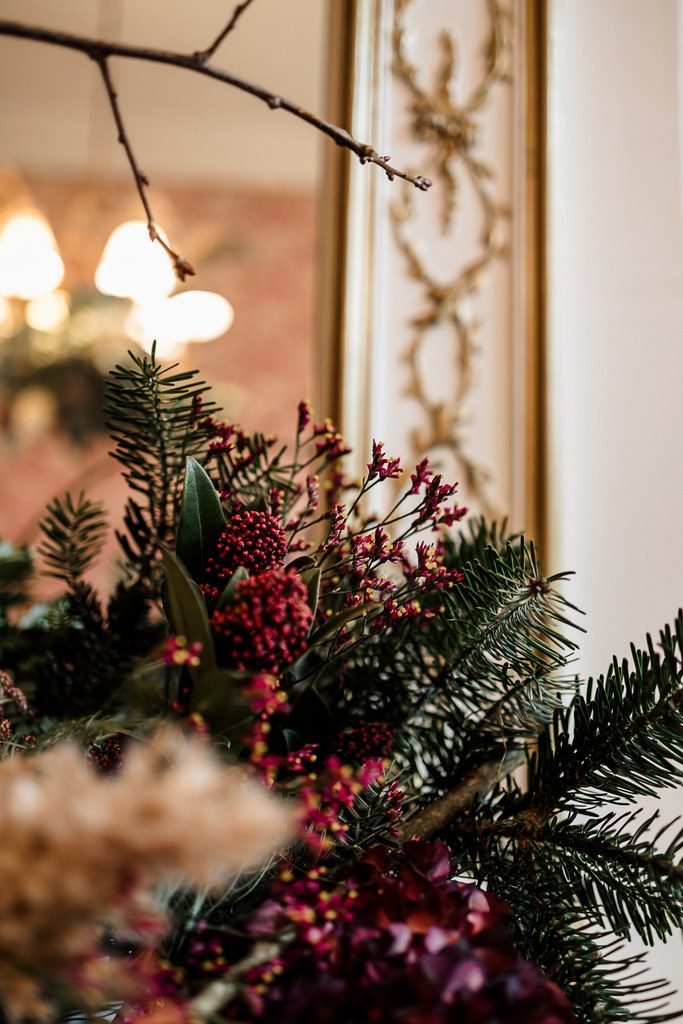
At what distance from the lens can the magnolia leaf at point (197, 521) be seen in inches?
11.6

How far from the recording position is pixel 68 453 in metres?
2.61

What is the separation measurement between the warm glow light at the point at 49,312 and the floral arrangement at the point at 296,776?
211 cm

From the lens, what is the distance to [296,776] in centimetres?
29

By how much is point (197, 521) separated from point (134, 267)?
1.83 m

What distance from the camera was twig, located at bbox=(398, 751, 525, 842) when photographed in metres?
0.32

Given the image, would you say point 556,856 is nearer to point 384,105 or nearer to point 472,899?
point 472,899

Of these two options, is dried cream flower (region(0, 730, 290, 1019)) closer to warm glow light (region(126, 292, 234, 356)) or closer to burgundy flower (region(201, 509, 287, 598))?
burgundy flower (region(201, 509, 287, 598))

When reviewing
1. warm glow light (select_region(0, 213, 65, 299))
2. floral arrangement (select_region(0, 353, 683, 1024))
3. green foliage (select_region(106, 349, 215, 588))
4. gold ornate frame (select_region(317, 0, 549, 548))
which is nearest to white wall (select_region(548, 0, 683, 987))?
gold ornate frame (select_region(317, 0, 549, 548))

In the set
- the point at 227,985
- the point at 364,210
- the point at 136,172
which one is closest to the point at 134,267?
the point at 364,210

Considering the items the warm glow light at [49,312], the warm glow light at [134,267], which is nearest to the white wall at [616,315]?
the warm glow light at [134,267]

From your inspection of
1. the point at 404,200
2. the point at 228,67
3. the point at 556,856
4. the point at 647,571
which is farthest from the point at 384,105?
the point at 228,67

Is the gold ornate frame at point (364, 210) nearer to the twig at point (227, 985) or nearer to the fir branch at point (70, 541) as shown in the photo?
the fir branch at point (70, 541)

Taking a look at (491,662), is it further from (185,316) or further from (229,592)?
(185,316)

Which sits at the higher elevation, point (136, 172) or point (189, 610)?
point (136, 172)
